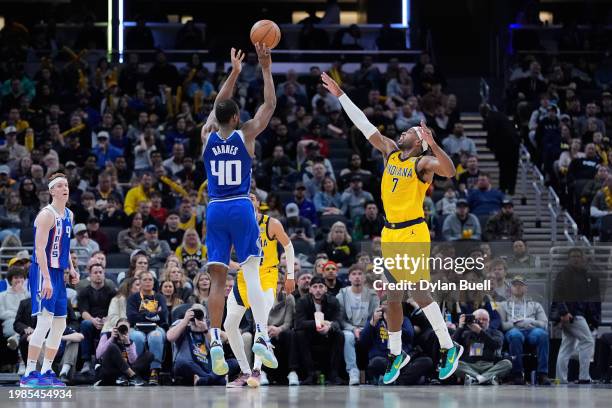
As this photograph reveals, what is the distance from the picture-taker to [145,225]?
1862 cm

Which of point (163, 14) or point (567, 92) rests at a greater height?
point (163, 14)

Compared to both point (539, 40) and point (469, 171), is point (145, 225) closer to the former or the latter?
point (469, 171)

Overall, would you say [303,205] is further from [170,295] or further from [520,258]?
[170,295]

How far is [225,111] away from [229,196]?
818 millimetres

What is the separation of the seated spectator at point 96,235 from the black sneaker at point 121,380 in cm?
368

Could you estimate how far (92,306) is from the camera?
15.9 m

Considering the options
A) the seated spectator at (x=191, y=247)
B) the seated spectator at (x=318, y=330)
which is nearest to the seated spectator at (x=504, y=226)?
the seated spectator at (x=318, y=330)

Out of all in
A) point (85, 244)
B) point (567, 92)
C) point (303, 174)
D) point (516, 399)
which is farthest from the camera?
point (567, 92)

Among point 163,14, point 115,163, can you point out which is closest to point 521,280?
point 115,163

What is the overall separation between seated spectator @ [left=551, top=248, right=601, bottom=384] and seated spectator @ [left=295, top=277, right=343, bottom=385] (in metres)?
3.22

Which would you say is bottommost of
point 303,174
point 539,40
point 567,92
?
point 303,174

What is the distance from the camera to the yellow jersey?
462 inches

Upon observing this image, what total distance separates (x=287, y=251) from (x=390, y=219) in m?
1.30

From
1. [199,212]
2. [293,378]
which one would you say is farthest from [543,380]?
[199,212]
